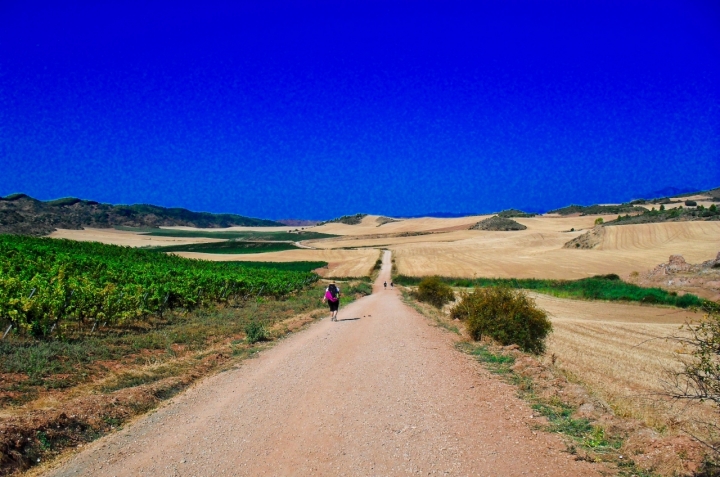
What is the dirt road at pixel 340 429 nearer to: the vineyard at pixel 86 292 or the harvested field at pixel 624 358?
the harvested field at pixel 624 358

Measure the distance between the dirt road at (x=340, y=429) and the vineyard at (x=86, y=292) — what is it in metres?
7.28

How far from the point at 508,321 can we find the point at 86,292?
15262 mm

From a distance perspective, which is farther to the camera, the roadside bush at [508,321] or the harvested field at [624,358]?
the roadside bush at [508,321]

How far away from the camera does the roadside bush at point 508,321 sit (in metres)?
16.8

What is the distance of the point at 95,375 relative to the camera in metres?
11.1

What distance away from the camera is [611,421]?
7352 mm

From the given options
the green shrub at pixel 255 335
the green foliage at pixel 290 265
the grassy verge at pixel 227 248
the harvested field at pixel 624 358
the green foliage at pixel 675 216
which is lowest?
the harvested field at pixel 624 358

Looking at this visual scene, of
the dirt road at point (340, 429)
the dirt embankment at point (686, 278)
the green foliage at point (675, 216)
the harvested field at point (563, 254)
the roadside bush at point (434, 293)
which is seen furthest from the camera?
the green foliage at point (675, 216)

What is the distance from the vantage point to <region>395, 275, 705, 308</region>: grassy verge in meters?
37.4

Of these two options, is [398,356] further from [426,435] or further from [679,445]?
[679,445]

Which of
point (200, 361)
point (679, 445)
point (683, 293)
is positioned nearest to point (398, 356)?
point (200, 361)

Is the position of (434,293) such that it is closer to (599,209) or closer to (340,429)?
(340,429)

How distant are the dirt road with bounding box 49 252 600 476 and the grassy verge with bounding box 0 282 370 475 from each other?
0.57 meters

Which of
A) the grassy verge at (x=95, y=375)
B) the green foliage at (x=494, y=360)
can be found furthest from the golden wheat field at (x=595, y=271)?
the grassy verge at (x=95, y=375)
